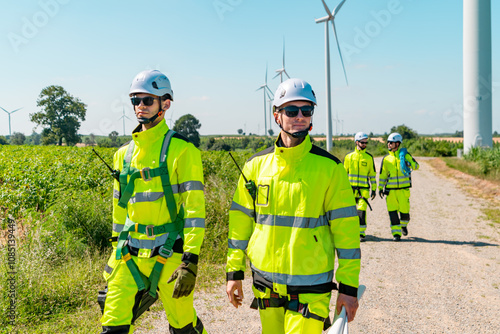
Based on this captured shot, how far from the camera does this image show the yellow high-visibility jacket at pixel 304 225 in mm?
2475

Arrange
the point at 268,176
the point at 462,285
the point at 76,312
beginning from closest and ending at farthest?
the point at 268,176, the point at 76,312, the point at 462,285

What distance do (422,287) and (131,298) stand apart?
468 centimetres

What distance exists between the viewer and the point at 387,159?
927 centimetres

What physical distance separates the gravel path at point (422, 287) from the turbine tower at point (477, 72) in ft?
91.6

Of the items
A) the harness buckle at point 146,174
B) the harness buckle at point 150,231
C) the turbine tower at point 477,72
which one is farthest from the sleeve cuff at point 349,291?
the turbine tower at point 477,72

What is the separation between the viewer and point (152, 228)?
3.03 metres

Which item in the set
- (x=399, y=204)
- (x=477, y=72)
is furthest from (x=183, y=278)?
(x=477, y=72)

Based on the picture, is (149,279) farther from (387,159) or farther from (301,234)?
(387,159)

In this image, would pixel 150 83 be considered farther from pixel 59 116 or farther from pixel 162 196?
pixel 59 116

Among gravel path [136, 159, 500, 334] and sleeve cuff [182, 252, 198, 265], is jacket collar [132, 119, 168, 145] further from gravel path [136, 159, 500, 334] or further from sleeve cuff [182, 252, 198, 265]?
gravel path [136, 159, 500, 334]

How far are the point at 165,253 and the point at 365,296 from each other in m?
3.61

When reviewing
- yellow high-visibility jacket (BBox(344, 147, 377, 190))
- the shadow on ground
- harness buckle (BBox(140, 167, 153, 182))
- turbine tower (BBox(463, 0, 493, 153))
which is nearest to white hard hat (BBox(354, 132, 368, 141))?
yellow high-visibility jacket (BBox(344, 147, 377, 190))

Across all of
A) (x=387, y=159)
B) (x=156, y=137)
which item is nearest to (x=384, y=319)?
(x=156, y=137)

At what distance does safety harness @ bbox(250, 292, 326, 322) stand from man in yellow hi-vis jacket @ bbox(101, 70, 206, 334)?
0.61m
